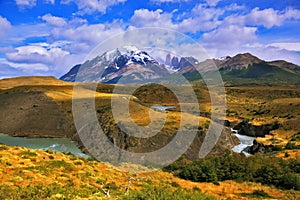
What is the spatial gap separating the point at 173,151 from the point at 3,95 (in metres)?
62.0

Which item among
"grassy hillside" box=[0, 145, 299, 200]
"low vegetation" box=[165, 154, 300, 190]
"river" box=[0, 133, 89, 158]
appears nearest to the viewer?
"grassy hillside" box=[0, 145, 299, 200]

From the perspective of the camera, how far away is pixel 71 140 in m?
56.9

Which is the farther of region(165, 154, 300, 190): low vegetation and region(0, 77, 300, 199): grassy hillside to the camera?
region(165, 154, 300, 190): low vegetation

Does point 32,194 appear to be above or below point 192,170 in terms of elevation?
above

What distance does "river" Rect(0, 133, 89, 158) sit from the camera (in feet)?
166

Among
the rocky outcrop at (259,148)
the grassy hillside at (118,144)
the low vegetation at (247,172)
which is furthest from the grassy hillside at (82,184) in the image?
the rocky outcrop at (259,148)

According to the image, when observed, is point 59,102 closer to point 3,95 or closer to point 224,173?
point 3,95

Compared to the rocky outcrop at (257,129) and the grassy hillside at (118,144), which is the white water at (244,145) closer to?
the rocky outcrop at (257,129)

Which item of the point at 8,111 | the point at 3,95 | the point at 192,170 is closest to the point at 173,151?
the point at 192,170

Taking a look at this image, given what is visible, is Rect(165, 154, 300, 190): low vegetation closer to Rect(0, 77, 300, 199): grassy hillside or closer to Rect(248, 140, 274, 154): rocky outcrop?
Rect(0, 77, 300, 199): grassy hillside

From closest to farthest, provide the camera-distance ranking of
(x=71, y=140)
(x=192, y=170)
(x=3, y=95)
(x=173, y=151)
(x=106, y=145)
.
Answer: (x=192, y=170), (x=173, y=151), (x=106, y=145), (x=71, y=140), (x=3, y=95)

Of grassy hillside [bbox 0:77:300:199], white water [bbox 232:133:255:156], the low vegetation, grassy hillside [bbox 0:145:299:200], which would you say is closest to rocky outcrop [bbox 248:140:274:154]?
white water [bbox 232:133:255:156]

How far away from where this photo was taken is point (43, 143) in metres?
55.4

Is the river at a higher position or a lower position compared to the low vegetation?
lower
